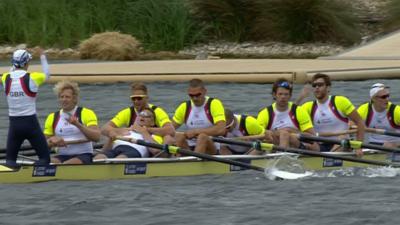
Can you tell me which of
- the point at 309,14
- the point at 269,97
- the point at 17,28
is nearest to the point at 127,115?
the point at 269,97

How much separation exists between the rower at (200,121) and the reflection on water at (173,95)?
6.17m

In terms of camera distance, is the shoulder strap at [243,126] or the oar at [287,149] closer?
the oar at [287,149]

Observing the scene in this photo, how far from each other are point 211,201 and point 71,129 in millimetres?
2416

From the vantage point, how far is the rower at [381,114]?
17.8 metres

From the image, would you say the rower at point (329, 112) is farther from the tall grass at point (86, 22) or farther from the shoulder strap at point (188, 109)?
the tall grass at point (86, 22)

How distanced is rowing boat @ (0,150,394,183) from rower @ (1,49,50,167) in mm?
415

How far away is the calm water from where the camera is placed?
13.8 m

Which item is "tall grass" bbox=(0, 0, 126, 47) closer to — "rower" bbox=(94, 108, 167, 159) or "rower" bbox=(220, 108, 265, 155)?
"rower" bbox=(220, 108, 265, 155)

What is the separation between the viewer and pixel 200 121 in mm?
17219

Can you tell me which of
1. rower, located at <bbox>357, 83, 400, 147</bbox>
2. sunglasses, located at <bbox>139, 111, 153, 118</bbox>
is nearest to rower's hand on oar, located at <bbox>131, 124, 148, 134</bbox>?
sunglasses, located at <bbox>139, 111, 153, 118</bbox>

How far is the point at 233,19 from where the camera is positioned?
34438 millimetres

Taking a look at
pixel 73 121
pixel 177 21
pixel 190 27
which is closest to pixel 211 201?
pixel 73 121

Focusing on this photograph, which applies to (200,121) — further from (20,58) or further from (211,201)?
(20,58)

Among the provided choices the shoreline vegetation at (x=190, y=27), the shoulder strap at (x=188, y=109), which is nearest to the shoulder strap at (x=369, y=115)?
the shoulder strap at (x=188, y=109)
